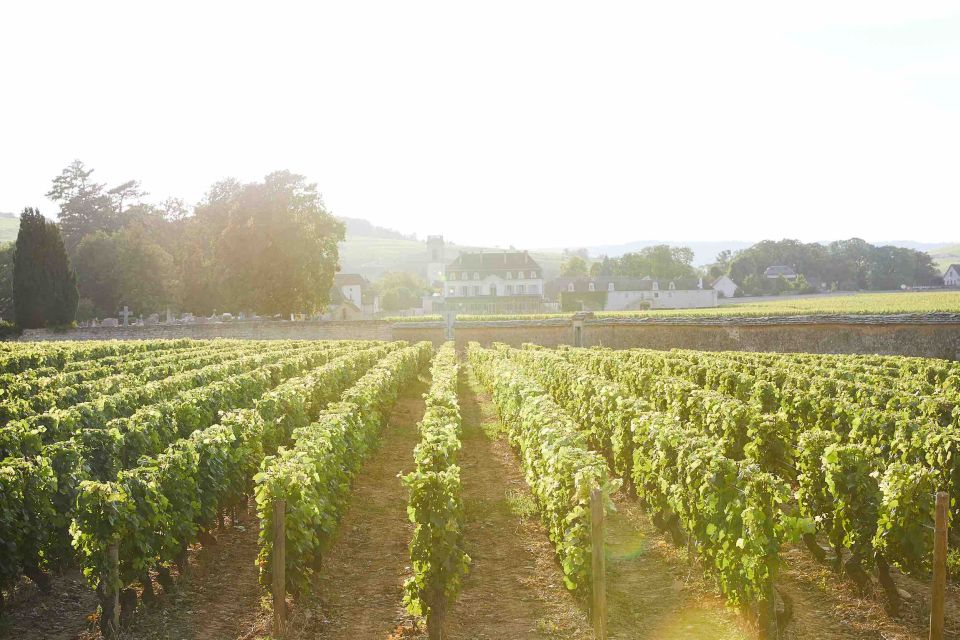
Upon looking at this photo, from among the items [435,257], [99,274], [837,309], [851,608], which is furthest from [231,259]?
[435,257]

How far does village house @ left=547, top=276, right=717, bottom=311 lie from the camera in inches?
3676

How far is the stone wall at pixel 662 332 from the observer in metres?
31.8

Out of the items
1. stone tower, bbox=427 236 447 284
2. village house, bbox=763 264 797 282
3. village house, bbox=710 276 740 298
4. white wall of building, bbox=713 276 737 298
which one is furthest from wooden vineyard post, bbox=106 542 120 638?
stone tower, bbox=427 236 447 284

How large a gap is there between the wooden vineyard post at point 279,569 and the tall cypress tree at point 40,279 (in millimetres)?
49089

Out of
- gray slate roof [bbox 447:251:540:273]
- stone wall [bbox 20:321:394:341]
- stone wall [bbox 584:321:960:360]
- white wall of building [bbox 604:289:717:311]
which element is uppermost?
gray slate roof [bbox 447:251:540:273]

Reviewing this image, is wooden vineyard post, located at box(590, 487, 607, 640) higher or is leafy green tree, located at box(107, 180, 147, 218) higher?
leafy green tree, located at box(107, 180, 147, 218)

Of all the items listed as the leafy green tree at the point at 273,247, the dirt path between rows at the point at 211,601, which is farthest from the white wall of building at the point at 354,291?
the dirt path between rows at the point at 211,601

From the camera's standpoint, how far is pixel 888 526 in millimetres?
8453

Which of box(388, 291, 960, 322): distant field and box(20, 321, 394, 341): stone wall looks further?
box(20, 321, 394, 341): stone wall

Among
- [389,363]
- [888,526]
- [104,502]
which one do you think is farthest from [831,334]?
[104,502]

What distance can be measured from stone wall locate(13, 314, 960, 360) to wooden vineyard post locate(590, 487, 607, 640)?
91.9 feet

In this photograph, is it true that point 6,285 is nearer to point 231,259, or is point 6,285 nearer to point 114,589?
point 231,259

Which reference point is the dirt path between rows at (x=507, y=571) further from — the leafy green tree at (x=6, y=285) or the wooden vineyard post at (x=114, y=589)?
the leafy green tree at (x=6, y=285)

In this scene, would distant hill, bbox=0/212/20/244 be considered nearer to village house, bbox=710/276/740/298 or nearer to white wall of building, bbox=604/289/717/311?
white wall of building, bbox=604/289/717/311
